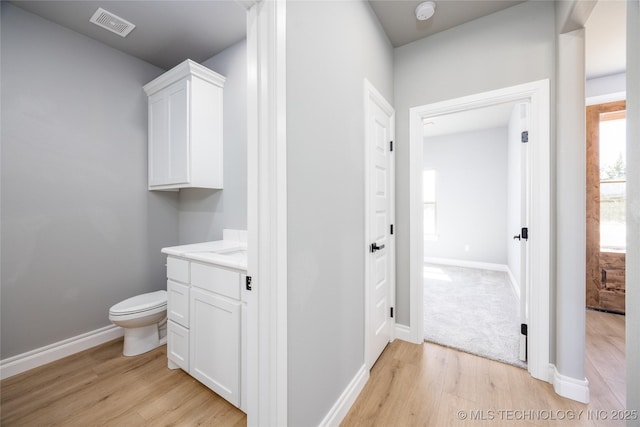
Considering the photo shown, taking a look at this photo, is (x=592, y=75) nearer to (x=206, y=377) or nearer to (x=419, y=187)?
(x=419, y=187)

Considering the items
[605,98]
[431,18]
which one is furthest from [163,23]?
[605,98]

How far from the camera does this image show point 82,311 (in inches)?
90.0

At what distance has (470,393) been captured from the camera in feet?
5.55

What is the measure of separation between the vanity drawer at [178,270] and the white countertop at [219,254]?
46 millimetres

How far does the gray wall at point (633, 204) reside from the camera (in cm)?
74

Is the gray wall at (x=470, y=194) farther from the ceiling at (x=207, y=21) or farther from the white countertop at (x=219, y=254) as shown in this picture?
the white countertop at (x=219, y=254)

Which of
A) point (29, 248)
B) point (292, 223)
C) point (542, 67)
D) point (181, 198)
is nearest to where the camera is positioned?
point (292, 223)

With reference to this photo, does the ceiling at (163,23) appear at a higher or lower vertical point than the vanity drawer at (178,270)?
higher

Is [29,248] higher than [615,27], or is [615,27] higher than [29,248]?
[615,27]

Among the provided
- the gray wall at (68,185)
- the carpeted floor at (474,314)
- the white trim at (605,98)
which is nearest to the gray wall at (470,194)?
the carpeted floor at (474,314)

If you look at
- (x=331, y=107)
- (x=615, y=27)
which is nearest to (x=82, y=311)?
(x=331, y=107)

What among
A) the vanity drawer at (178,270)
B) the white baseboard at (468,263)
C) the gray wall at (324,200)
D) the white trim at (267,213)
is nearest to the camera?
the white trim at (267,213)

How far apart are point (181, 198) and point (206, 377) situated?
1999 mm

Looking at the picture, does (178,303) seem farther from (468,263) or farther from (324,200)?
(468,263)
